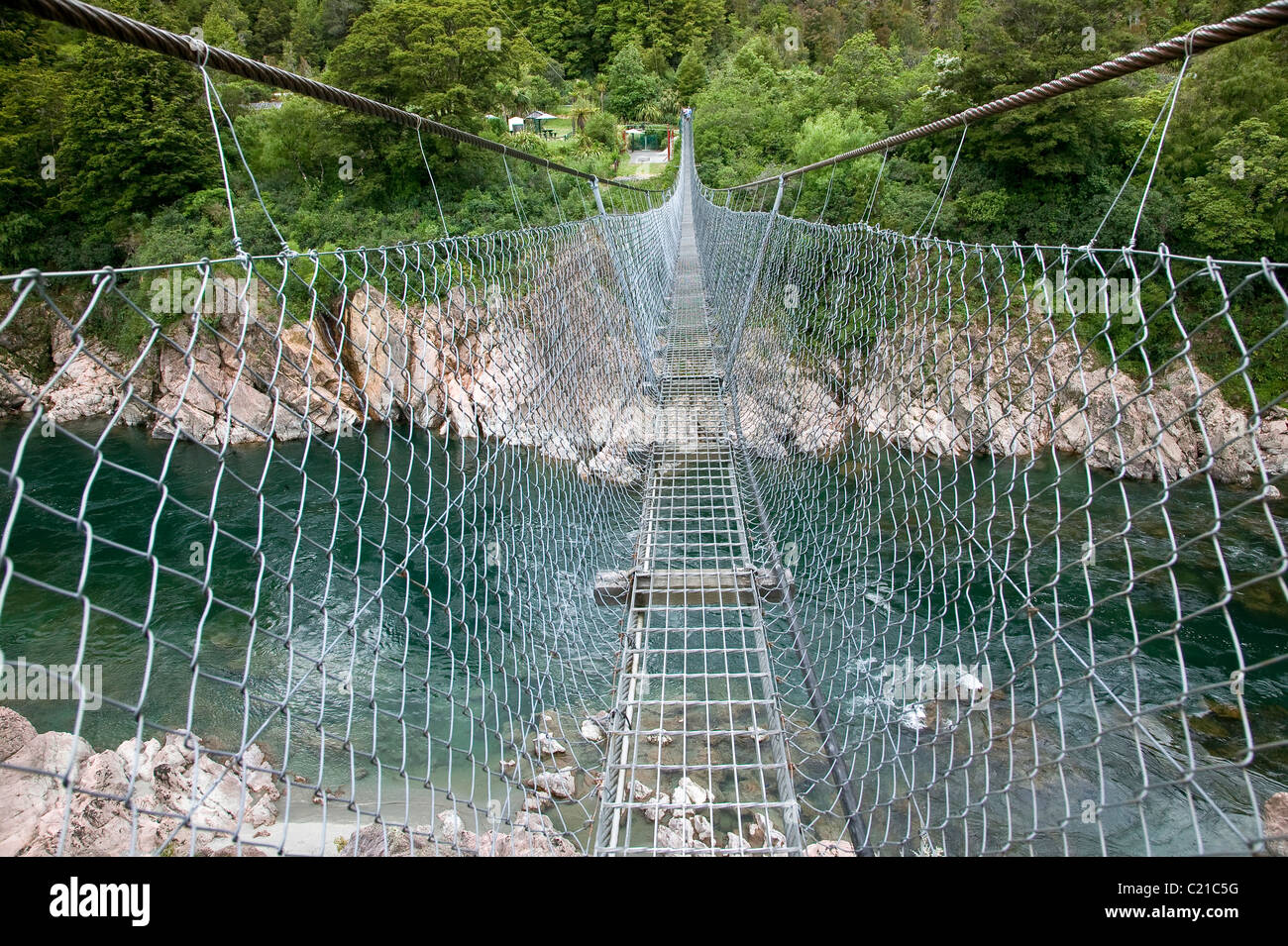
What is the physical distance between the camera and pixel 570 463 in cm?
242

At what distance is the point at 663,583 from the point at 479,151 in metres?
11.0

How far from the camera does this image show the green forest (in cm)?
945

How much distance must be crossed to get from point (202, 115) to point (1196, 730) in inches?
610

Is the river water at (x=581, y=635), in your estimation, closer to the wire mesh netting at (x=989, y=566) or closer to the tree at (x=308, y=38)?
the wire mesh netting at (x=989, y=566)

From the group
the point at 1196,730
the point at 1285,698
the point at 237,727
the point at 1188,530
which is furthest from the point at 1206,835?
the point at 237,727

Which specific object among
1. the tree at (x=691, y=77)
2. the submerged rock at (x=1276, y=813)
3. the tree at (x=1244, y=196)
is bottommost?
the submerged rock at (x=1276, y=813)

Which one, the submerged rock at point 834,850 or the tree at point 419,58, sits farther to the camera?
the tree at point 419,58

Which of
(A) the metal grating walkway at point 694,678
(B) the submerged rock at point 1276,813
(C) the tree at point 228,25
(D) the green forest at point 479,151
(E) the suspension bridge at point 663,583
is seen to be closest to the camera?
(E) the suspension bridge at point 663,583

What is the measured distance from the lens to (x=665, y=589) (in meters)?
2.43

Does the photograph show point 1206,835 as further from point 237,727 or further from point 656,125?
point 656,125

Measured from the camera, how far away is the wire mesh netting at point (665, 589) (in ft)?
3.38

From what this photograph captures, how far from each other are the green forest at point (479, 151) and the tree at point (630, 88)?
1052 centimetres

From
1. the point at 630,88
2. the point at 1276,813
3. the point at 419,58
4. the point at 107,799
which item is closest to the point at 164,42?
the point at 107,799

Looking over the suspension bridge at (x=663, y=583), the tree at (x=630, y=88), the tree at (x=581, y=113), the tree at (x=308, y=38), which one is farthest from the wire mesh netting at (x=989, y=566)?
the tree at (x=308, y=38)
